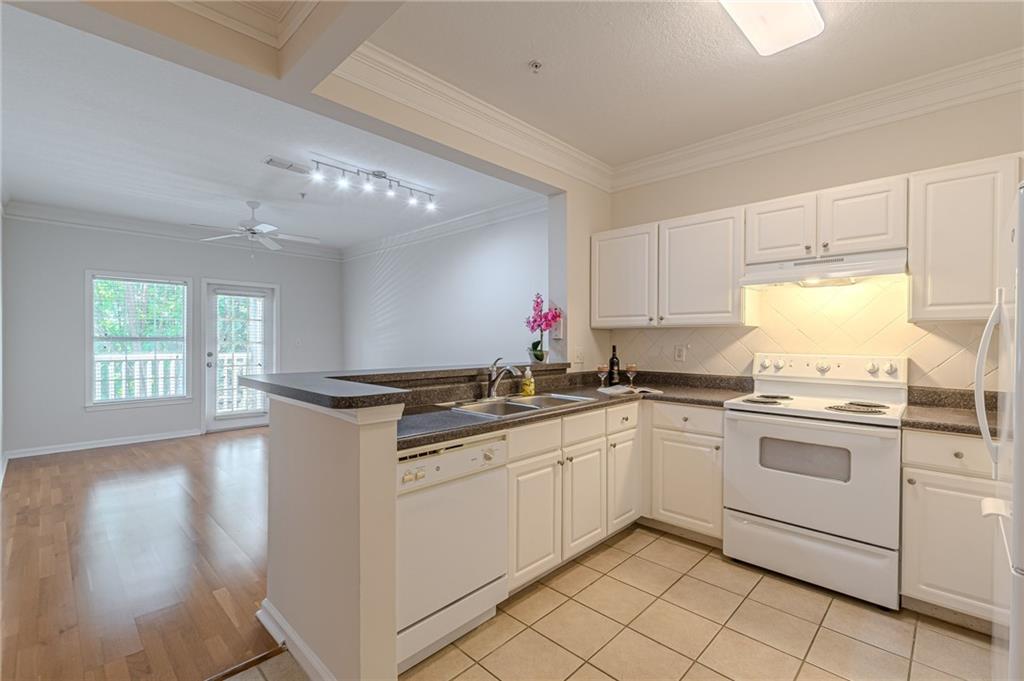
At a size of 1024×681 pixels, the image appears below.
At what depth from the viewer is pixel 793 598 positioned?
7.30 ft

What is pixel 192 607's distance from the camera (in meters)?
2.18

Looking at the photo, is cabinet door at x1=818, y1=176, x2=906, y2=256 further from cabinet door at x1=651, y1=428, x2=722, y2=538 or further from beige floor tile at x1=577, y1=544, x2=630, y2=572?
beige floor tile at x1=577, y1=544, x2=630, y2=572

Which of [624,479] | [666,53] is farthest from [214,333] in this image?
[666,53]

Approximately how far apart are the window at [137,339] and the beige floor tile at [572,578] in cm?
574

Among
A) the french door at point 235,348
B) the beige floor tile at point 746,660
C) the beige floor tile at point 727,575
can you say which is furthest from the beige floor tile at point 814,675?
the french door at point 235,348

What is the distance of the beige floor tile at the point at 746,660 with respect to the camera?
1721 mm

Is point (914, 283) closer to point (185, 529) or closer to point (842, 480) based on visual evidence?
point (842, 480)

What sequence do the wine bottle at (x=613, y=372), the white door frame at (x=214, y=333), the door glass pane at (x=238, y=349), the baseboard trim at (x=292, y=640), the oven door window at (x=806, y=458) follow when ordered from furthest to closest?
the door glass pane at (x=238, y=349), the white door frame at (x=214, y=333), the wine bottle at (x=613, y=372), the oven door window at (x=806, y=458), the baseboard trim at (x=292, y=640)

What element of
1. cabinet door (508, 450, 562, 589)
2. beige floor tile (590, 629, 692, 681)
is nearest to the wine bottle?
cabinet door (508, 450, 562, 589)

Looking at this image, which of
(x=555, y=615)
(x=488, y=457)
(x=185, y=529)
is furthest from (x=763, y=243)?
(x=185, y=529)

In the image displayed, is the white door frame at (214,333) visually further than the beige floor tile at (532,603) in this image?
Yes

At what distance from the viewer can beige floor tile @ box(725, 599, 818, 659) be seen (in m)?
1.89

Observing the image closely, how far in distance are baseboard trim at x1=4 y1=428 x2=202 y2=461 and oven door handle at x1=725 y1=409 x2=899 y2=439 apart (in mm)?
6457

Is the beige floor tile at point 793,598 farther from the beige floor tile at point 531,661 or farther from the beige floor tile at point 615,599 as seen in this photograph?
the beige floor tile at point 531,661
